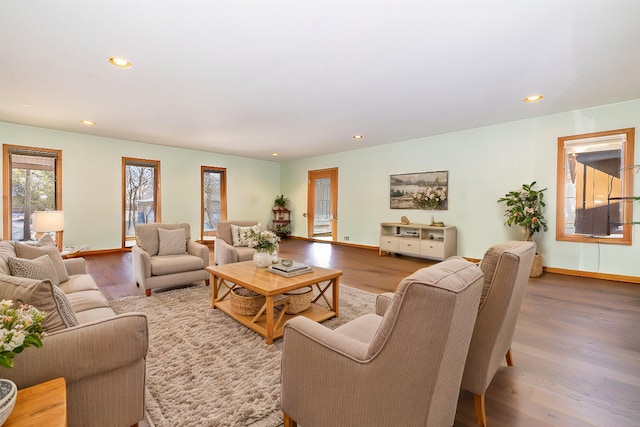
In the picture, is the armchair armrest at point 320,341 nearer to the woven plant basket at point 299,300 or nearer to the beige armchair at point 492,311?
the beige armchair at point 492,311

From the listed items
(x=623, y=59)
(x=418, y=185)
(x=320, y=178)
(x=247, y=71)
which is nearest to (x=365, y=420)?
(x=247, y=71)

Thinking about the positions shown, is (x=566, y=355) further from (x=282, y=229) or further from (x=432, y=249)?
(x=282, y=229)

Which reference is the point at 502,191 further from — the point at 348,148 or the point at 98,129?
the point at 98,129

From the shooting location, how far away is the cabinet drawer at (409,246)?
5.76 m

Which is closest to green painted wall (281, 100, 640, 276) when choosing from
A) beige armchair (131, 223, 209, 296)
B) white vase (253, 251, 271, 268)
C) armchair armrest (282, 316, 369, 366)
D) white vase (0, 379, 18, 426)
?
white vase (253, 251, 271, 268)

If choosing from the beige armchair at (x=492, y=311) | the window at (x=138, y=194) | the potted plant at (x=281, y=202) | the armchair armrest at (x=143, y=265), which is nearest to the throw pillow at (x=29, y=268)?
the armchair armrest at (x=143, y=265)

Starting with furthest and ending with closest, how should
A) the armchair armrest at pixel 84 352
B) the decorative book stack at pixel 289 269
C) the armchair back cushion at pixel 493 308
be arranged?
the decorative book stack at pixel 289 269
the armchair back cushion at pixel 493 308
the armchair armrest at pixel 84 352

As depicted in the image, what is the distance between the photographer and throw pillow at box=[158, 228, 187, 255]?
3947 mm

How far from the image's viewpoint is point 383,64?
293 cm

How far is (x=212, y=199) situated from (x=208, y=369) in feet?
21.7

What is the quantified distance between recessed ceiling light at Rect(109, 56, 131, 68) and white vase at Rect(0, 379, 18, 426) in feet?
9.73

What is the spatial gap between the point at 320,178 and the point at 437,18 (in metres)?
6.26

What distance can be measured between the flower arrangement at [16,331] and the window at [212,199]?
7153mm

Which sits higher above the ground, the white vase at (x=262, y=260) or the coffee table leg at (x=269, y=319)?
the white vase at (x=262, y=260)
